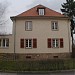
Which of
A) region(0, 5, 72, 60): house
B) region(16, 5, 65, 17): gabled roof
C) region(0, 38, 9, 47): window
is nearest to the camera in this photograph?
region(0, 5, 72, 60): house

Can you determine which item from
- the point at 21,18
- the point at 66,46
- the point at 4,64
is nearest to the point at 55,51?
the point at 66,46

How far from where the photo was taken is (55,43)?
5062 cm

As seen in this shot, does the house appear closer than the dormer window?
Yes

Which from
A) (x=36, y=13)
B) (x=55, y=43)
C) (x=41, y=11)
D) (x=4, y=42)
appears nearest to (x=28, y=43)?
(x=4, y=42)

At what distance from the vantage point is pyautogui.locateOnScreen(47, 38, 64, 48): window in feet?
166

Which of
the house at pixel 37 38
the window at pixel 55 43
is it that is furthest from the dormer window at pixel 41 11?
the window at pixel 55 43

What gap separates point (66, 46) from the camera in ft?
168

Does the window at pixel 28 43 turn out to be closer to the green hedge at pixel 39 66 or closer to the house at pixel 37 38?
the house at pixel 37 38

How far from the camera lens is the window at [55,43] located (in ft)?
166

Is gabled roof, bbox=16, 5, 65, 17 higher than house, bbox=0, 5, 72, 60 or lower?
higher

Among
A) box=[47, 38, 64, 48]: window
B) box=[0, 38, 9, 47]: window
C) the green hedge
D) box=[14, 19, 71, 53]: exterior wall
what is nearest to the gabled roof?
box=[14, 19, 71, 53]: exterior wall

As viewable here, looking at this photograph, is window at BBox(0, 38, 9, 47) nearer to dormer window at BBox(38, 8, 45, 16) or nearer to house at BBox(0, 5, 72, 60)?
house at BBox(0, 5, 72, 60)

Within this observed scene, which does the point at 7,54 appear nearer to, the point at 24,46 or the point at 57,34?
the point at 24,46

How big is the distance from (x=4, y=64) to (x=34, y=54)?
26369 millimetres
